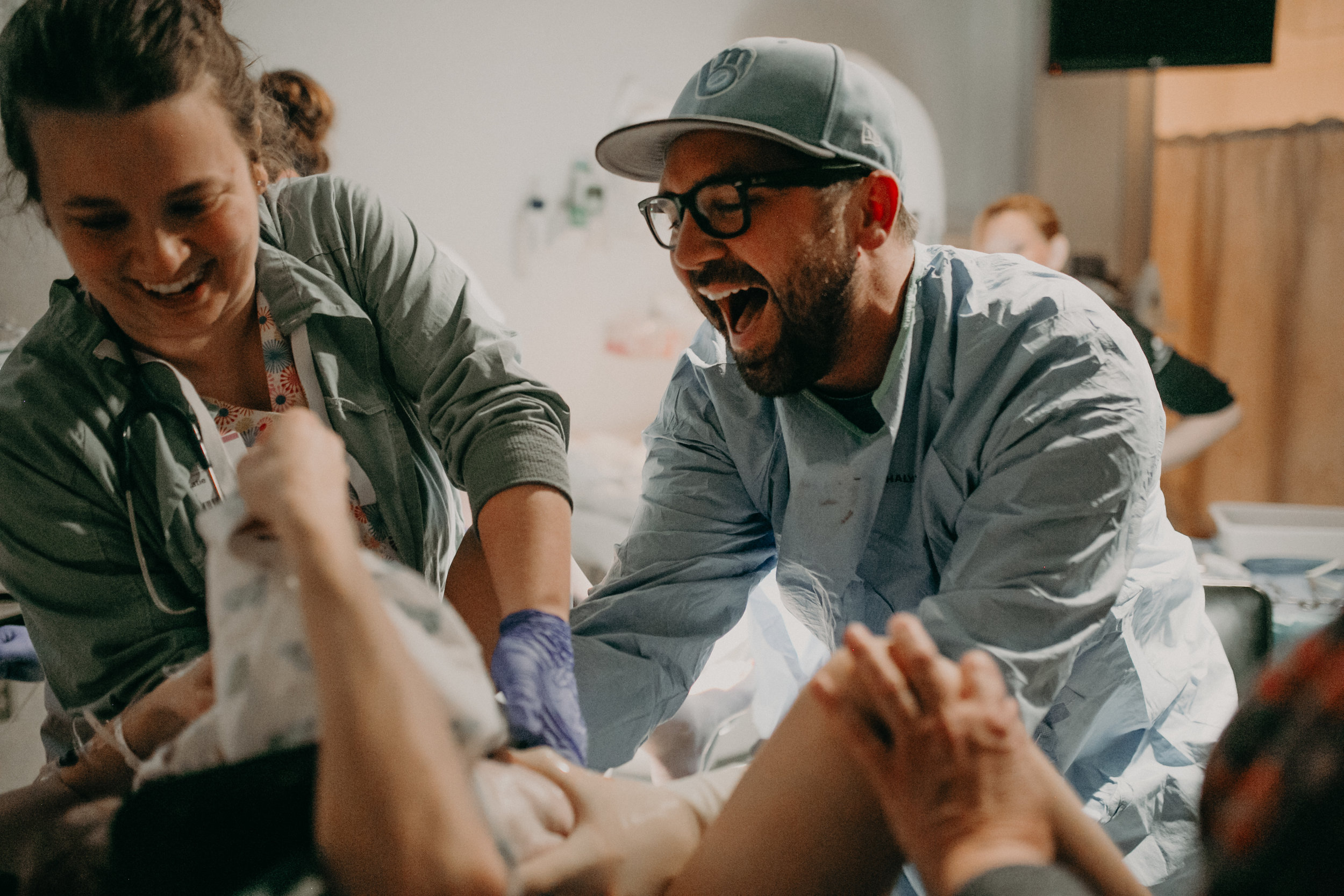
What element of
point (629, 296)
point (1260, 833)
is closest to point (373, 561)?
point (1260, 833)

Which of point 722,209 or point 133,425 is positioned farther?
point 722,209

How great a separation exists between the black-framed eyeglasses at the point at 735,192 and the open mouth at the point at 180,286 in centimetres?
55

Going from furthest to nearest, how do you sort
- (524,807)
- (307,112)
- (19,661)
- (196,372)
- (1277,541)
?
(1277,541) < (307,112) < (19,661) < (196,372) < (524,807)

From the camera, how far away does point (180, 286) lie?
968mm

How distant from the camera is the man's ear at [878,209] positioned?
1.25 m

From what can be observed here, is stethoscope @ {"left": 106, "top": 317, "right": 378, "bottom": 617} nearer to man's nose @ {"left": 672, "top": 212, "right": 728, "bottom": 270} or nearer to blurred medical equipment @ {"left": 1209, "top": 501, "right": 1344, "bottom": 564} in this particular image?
man's nose @ {"left": 672, "top": 212, "right": 728, "bottom": 270}

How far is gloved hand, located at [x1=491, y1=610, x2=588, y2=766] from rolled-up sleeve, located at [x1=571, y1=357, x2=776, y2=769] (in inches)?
8.5

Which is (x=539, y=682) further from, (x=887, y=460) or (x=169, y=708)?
(x=887, y=460)

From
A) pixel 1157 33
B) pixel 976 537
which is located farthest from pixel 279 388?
pixel 1157 33

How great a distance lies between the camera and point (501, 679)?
3.26 feet

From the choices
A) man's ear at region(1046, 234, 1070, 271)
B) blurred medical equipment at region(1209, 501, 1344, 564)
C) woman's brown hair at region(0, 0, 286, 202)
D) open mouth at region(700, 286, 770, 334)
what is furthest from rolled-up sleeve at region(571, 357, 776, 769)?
blurred medical equipment at region(1209, 501, 1344, 564)

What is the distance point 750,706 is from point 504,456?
111 cm

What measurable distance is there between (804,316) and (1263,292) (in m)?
3.64

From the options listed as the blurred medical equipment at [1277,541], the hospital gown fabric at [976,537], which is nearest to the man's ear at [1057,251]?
the blurred medical equipment at [1277,541]
